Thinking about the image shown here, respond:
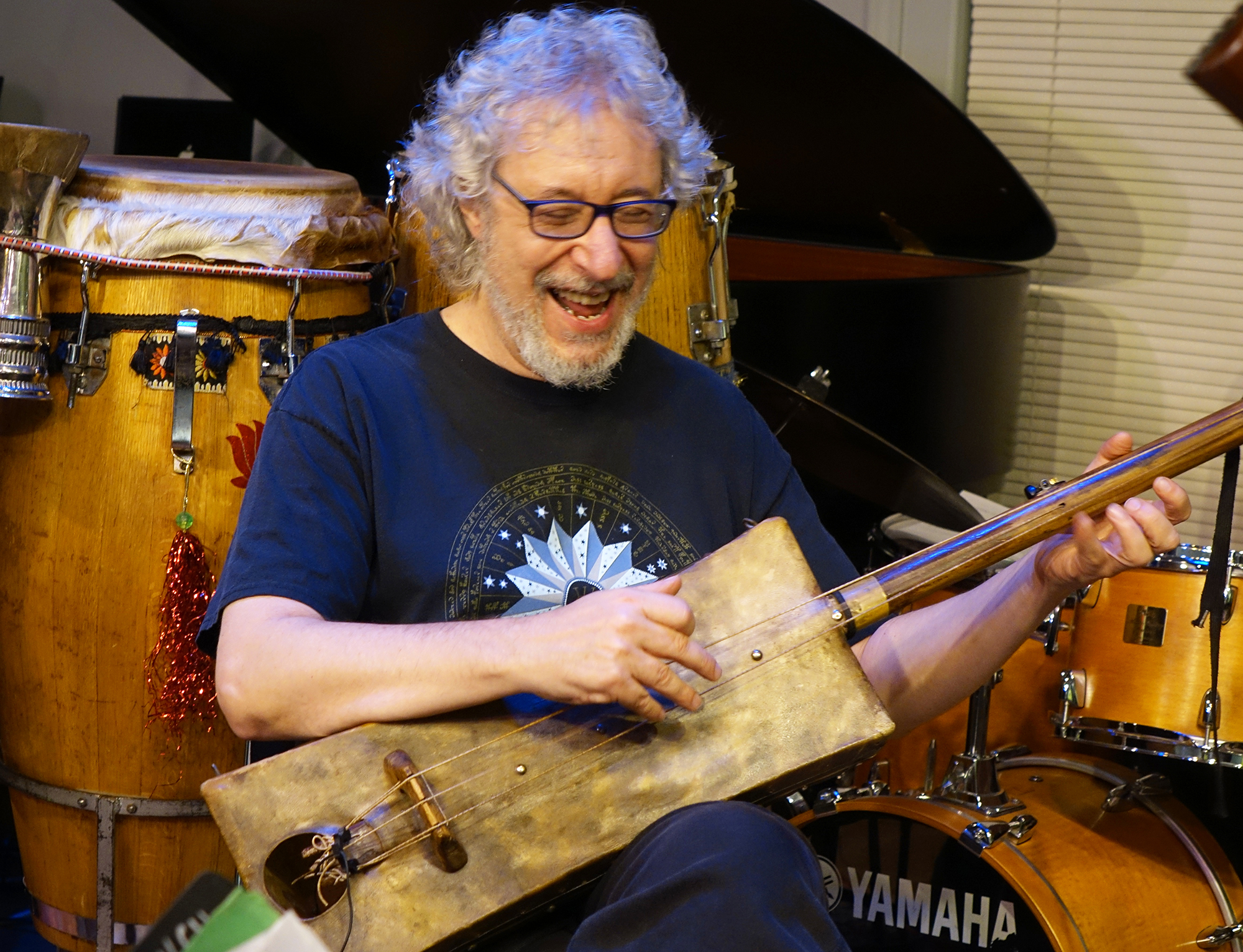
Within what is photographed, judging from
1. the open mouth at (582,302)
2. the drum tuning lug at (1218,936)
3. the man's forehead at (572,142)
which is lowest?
the drum tuning lug at (1218,936)

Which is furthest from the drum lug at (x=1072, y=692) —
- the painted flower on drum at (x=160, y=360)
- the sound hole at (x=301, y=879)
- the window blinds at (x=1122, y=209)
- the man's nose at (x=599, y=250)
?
the window blinds at (x=1122, y=209)

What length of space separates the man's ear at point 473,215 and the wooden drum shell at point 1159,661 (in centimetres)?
105

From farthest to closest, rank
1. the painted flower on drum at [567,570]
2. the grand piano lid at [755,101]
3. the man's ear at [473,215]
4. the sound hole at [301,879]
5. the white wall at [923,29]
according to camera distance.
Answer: the white wall at [923,29]
the grand piano lid at [755,101]
the man's ear at [473,215]
the painted flower on drum at [567,570]
the sound hole at [301,879]

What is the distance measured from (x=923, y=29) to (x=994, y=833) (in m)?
2.54

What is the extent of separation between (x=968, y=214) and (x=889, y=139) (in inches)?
14.5

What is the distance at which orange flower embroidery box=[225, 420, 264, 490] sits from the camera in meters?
1.67

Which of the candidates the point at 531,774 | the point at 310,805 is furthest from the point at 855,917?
the point at 310,805

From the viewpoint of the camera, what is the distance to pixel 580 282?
4.65 feet

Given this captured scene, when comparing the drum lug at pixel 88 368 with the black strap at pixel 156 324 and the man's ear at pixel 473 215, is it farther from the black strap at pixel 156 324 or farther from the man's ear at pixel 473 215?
the man's ear at pixel 473 215

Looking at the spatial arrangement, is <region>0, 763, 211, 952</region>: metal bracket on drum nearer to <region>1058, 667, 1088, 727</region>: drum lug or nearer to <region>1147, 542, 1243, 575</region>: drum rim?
<region>1058, 667, 1088, 727</region>: drum lug

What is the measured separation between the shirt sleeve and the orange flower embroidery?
0.31 m

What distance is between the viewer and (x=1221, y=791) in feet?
6.39

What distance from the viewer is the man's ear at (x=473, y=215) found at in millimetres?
1487

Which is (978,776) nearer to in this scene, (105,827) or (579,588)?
(579,588)
